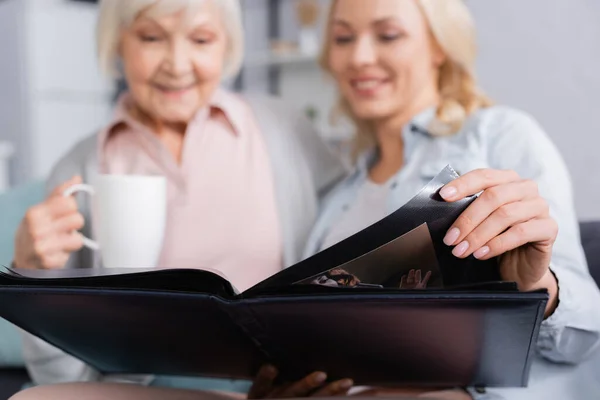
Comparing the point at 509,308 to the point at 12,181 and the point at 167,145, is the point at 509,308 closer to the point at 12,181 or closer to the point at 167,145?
the point at 167,145

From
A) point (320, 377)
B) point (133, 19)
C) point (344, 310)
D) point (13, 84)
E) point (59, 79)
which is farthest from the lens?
point (59, 79)

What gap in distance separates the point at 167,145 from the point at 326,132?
2.17m

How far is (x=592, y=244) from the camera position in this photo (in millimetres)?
1063

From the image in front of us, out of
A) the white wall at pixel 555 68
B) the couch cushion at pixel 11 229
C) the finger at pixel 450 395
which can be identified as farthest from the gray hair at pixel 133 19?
the white wall at pixel 555 68

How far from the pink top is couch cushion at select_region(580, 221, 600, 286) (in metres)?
0.51

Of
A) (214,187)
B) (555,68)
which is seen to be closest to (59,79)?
(555,68)

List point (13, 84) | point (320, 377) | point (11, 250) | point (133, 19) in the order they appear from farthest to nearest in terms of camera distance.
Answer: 1. point (13, 84)
2. point (11, 250)
3. point (133, 19)
4. point (320, 377)

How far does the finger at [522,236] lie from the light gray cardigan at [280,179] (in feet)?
1.65

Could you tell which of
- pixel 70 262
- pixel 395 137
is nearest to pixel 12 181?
pixel 70 262

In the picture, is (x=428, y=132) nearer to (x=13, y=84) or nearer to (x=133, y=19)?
(x=133, y=19)

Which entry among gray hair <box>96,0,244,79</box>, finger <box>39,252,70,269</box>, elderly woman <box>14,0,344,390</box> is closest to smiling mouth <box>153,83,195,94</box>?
elderly woman <box>14,0,344,390</box>

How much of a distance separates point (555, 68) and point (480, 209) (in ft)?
5.15

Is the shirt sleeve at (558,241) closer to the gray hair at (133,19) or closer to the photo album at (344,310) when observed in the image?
the photo album at (344,310)

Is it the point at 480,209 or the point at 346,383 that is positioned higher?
the point at 480,209
